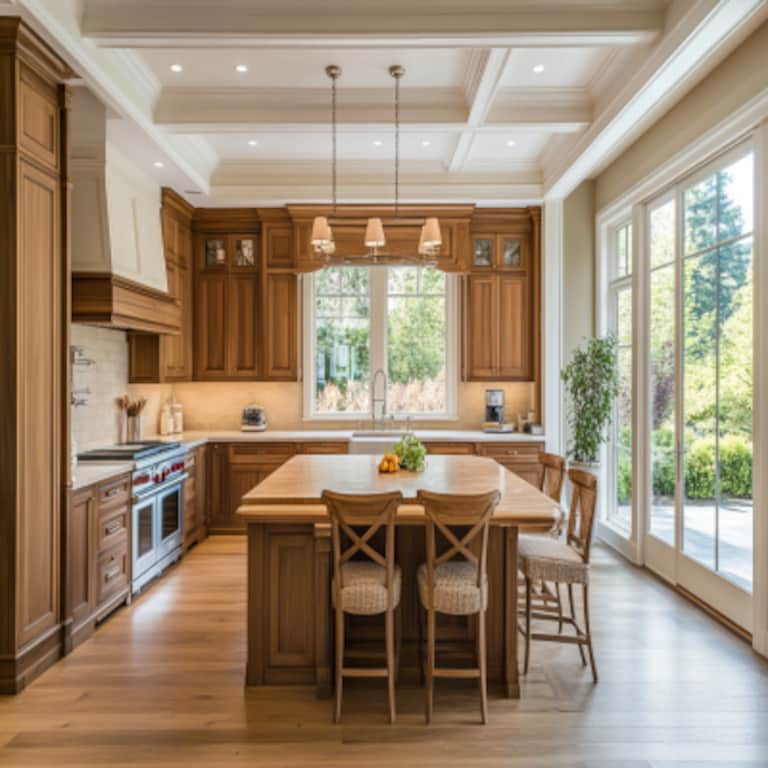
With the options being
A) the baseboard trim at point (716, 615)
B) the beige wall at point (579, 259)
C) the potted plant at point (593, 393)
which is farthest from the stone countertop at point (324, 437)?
the baseboard trim at point (716, 615)

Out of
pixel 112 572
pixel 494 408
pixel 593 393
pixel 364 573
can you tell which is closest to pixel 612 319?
pixel 593 393

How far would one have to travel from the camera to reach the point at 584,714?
2.74 meters

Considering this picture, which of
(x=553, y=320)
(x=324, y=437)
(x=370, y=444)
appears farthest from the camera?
(x=553, y=320)

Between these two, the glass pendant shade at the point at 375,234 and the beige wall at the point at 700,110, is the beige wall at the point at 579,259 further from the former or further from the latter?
the glass pendant shade at the point at 375,234

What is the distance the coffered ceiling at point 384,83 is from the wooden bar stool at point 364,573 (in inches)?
98.0

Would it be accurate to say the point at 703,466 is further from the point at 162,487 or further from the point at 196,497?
the point at 196,497

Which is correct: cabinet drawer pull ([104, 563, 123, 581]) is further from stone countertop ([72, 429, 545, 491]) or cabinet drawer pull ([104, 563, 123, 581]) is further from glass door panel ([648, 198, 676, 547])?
glass door panel ([648, 198, 676, 547])

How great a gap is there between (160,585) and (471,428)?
344 cm

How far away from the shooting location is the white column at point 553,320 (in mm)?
5973

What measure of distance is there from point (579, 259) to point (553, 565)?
378 cm

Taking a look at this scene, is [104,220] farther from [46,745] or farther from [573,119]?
[573,119]

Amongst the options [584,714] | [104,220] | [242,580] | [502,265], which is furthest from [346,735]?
[502,265]

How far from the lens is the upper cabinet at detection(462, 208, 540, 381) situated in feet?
20.5

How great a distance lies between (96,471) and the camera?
3809 millimetres
